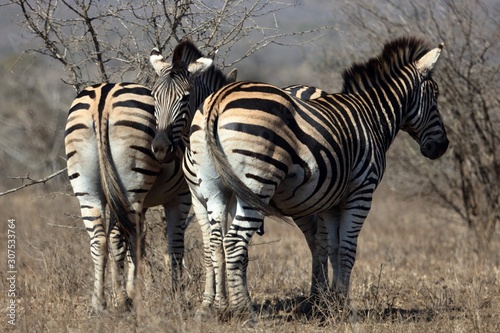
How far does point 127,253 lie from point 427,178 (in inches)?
246

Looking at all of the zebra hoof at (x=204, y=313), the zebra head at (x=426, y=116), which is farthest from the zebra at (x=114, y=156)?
the zebra head at (x=426, y=116)

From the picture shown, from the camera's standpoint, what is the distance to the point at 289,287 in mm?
8258

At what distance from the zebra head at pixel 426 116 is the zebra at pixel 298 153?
0.04ft

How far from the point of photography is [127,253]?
7602 mm

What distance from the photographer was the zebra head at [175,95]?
6.16m

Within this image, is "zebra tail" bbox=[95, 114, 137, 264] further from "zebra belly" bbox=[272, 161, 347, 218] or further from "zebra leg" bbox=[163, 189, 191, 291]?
"zebra belly" bbox=[272, 161, 347, 218]

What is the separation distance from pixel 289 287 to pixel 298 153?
2577mm

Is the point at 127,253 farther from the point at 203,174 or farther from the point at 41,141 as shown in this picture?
the point at 41,141

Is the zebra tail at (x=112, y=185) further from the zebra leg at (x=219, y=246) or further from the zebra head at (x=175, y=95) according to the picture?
the zebra leg at (x=219, y=246)

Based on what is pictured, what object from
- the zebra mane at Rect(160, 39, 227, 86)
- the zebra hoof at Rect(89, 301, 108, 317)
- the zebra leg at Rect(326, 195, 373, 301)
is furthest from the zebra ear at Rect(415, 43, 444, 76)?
the zebra hoof at Rect(89, 301, 108, 317)

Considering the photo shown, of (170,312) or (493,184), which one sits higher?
(493,184)

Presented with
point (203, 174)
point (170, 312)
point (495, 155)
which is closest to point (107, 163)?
point (203, 174)

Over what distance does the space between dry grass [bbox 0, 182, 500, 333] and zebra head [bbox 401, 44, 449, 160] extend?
4.43ft

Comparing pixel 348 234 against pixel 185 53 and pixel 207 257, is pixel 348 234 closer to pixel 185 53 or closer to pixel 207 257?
pixel 207 257
